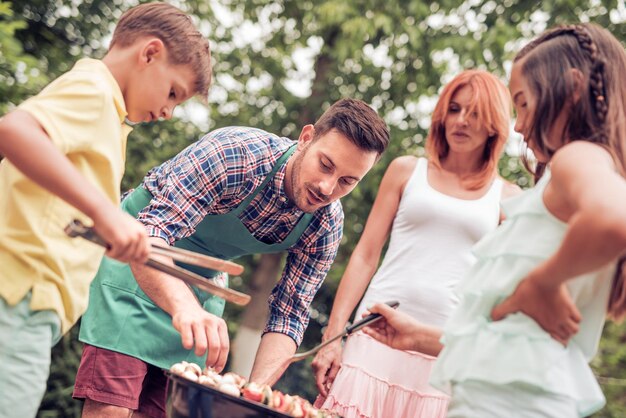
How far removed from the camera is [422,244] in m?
2.32

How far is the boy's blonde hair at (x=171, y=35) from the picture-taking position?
5.75 feet

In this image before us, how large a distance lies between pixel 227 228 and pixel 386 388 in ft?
2.33

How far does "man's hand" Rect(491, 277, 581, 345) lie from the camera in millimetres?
1254

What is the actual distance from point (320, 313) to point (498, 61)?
255cm

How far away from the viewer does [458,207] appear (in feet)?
7.61

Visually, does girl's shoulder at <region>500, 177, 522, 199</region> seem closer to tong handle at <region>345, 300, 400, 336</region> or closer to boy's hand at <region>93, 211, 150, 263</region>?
tong handle at <region>345, 300, 400, 336</region>

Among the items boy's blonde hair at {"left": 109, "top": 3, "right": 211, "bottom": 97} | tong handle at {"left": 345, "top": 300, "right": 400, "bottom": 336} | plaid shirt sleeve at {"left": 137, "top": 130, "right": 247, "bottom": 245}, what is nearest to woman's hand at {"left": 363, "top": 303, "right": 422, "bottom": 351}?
tong handle at {"left": 345, "top": 300, "right": 400, "bottom": 336}

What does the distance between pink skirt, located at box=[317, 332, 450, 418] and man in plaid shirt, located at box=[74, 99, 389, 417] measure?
26 centimetres

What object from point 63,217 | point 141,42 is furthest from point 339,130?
point 63,217

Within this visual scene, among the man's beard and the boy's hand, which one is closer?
the boy's hand

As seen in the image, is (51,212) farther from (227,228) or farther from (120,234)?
(227,228)

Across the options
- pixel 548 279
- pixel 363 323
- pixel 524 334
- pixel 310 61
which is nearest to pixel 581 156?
pixel 548 279

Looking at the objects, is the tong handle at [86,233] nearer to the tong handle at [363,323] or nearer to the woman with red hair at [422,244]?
the tong handle at [363,323]

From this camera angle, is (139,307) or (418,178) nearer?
(139,307)
